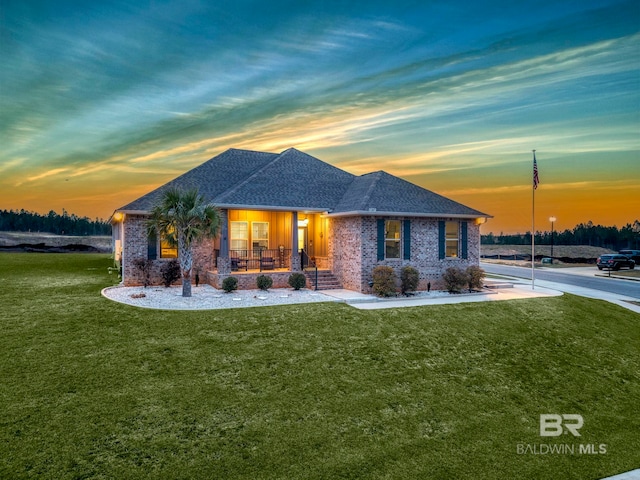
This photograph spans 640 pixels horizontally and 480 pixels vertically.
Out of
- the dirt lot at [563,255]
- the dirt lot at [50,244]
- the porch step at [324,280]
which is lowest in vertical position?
the dirt lot at [563,255]

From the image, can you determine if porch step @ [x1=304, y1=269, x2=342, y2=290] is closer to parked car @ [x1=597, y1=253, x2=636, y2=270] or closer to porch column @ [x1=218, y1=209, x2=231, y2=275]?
porch column @ [x1=218, y1=209, x2=231, y2=275]

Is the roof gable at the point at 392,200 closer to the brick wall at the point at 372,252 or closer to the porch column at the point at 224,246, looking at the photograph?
the brick wall at the point at 372,252

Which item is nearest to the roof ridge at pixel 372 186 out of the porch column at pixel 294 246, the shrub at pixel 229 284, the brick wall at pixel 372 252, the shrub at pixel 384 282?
the brick wall at pixel 372 252

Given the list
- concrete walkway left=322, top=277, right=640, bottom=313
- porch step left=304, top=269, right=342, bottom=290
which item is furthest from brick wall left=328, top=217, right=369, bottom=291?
concrete walkway left=322, top=277, right=640, bottom=313

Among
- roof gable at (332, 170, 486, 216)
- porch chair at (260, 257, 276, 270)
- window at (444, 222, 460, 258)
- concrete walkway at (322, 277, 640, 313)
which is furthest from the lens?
window at (444, 222, 460, 258)

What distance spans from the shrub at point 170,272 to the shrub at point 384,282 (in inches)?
390

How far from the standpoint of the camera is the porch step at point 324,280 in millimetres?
18566

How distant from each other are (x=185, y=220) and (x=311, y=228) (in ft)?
27.7

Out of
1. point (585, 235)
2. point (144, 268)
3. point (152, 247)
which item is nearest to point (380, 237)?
point (152, 247)

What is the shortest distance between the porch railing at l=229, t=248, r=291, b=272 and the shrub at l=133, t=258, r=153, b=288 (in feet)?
13.3

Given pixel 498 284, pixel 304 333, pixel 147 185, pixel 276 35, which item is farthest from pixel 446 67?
pixel 147 185

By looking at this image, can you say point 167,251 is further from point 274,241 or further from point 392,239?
point 392,239

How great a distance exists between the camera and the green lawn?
630 centimetres

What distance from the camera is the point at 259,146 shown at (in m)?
27.8
